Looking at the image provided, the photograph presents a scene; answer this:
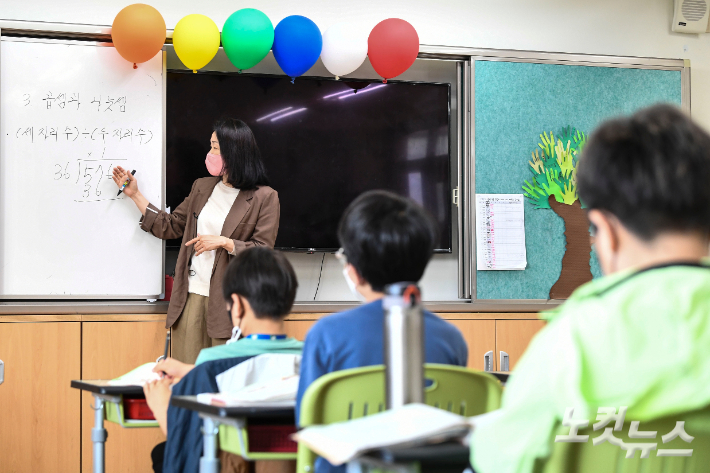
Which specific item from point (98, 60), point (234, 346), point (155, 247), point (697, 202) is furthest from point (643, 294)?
point (98, 60)

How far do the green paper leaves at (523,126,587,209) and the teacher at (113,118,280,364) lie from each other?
1.35 metres

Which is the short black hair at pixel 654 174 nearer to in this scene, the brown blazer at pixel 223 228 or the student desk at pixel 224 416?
the student desk at pixel 224 416

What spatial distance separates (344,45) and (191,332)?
147 centimetres

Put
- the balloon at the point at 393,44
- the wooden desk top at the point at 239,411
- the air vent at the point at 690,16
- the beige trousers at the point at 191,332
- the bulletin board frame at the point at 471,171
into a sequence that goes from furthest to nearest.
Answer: the air vent at the point at 690,16, the bulletin board frame at the point at 471,171, the balloon at the point at 393,44, the beige trousers at the point at 191,332, the wooden desk top at the point at 239,411

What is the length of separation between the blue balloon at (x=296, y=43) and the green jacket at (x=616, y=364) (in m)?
2.59

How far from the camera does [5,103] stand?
299 centimetres

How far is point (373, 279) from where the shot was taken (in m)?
1.30

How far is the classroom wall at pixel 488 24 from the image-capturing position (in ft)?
11.1

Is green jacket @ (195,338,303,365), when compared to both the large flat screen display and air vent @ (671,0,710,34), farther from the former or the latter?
air vent @ (671,0,710,34)

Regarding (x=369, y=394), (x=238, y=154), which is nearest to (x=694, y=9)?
(x=238, y=154)

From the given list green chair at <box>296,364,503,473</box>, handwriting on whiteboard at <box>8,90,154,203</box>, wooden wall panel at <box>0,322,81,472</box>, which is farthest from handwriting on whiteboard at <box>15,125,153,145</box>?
green chair at <box>296,364,503,473</box>

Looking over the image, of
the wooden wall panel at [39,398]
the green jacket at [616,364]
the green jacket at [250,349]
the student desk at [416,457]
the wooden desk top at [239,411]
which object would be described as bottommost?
the wooden wall panel at [39,398]

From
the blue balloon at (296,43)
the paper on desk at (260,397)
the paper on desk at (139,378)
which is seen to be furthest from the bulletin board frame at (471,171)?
the paper on desk at (260,397)

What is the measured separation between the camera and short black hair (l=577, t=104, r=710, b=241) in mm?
758
